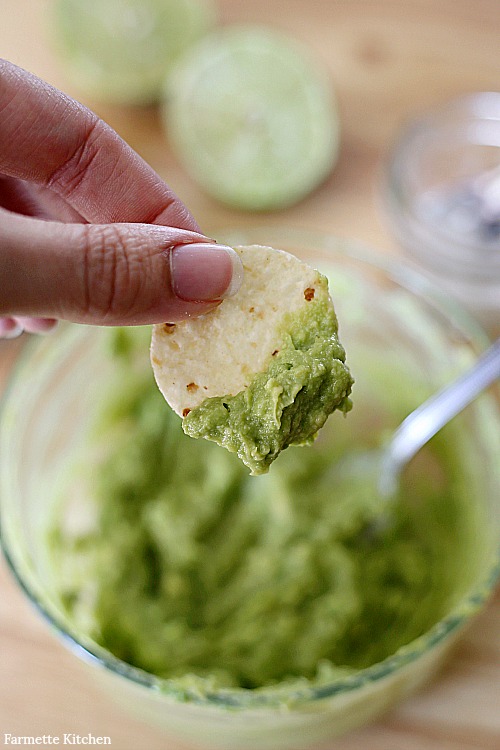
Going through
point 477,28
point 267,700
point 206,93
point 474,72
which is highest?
point 477,28

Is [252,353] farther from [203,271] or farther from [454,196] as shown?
[454,196]

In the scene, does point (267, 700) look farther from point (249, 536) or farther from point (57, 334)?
point (57, 334)

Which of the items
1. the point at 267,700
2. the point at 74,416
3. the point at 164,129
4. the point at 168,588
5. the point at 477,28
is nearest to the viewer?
the point at 267,700

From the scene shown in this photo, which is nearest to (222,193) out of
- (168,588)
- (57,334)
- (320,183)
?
(320,183)

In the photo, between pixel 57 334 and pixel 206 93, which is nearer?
pixel 57 334

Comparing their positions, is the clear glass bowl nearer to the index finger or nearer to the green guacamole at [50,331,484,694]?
the green guacamole at [50,331,484,694]
